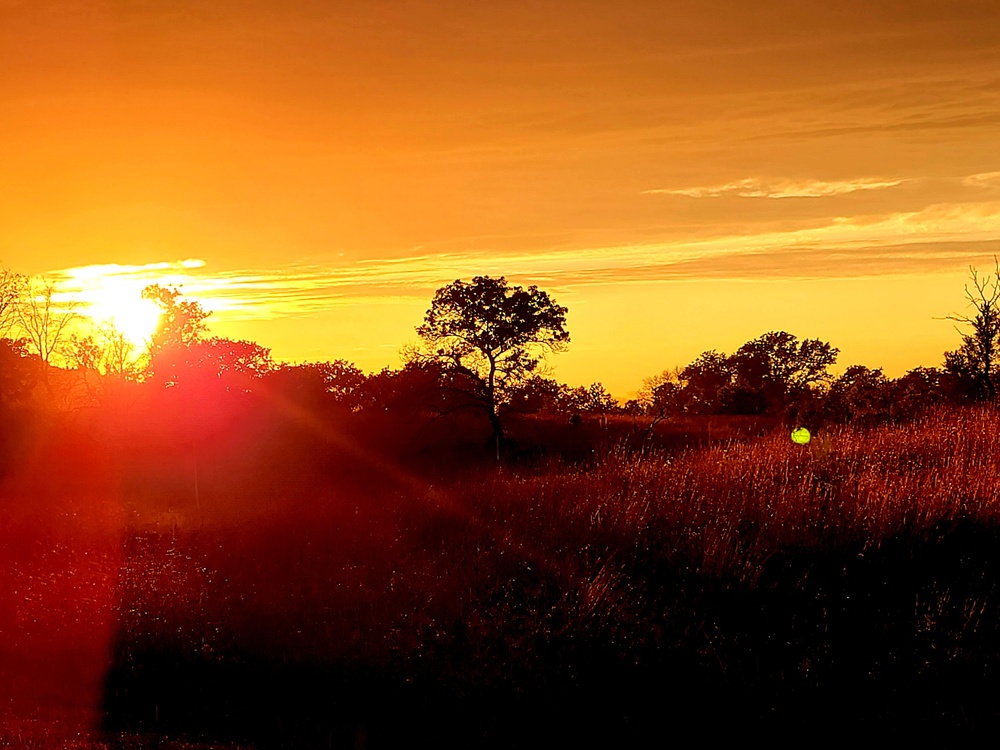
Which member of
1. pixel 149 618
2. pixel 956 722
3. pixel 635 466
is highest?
pixel 635 466

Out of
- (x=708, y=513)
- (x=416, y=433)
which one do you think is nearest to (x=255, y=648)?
(x=708, y=513)

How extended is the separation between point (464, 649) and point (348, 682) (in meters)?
1.28

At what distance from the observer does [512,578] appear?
12.3 metres

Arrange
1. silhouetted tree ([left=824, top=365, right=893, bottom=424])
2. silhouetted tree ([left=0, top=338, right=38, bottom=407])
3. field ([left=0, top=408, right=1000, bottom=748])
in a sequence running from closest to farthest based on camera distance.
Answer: field ([left=0, top=408, right=1000, bottom=748]) → silhouetted tree ([left=824, top=365, right=893, bottom=424]) → silhouetted tree ([left=0, top=338, right=38, bottom=407])

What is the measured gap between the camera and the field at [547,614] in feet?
29.5

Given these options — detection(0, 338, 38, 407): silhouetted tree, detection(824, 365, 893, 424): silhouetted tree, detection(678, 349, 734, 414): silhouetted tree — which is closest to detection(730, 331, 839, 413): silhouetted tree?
detection(678, 349, 734, 414): silhouetted tree

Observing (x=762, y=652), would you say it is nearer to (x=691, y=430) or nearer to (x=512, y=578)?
(x=512, y=578)

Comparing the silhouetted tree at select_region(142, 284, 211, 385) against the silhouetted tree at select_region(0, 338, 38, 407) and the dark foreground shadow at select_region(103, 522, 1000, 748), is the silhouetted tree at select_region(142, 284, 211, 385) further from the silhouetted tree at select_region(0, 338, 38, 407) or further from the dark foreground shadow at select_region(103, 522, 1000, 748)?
the dark foreground shadow at select_region(103, 522, 1000, 748)

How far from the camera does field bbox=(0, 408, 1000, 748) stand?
8.99 m

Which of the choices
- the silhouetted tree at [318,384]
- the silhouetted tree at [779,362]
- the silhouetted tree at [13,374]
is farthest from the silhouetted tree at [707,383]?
the silhouetted tree at [13,374]

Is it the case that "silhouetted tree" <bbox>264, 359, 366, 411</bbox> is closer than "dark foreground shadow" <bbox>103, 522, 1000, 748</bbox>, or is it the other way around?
"dark foreground shadow" <bbox>103, 522, 1000, 748</bbox>

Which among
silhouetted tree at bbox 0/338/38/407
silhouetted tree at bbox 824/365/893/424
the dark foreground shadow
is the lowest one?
the dark foreground shadow

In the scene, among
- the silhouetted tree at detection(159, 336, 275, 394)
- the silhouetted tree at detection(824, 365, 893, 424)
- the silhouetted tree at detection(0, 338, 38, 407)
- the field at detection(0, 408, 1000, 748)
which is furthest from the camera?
the silhouetted tree at detection(159, 336, 275, 394)

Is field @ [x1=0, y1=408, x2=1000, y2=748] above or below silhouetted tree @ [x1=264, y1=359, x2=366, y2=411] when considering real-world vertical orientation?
below
